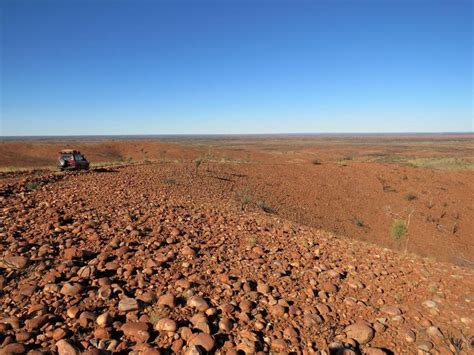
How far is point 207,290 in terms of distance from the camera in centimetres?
395

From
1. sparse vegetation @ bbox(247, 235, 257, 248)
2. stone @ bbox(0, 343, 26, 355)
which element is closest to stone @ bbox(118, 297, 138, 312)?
stone @ bbox(0, 343, 26, 355)

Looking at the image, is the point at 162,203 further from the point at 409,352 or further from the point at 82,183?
the point at 409,352

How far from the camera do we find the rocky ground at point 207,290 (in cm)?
312

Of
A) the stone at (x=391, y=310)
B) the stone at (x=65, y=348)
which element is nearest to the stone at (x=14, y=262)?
the stone at (x=65, y=348)

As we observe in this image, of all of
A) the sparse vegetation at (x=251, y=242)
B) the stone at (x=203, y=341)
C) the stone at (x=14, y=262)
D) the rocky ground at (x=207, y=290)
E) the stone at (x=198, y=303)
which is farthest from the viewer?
the sparse vegetation at (x=251, y=242)

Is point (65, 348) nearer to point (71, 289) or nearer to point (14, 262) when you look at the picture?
point (71, 289)

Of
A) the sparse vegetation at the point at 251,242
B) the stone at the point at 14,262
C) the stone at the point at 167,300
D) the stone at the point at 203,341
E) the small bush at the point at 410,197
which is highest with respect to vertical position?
the stone at the point at 14,262

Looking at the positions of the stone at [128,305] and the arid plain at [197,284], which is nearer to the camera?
the arid plain at [197,284]

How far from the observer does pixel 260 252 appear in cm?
532

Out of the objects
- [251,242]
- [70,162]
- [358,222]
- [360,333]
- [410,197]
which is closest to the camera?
[360,333]

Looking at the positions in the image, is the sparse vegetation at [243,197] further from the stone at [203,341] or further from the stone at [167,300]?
the stone at [203,341]

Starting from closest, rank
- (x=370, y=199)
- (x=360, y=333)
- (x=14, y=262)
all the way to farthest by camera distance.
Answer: (x=360, y=333), (x=14, y=262), (x=370, y=199)

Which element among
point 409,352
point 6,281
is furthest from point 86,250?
point 409,352

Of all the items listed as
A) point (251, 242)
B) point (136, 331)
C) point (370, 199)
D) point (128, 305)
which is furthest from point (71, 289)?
point (370, 199)
